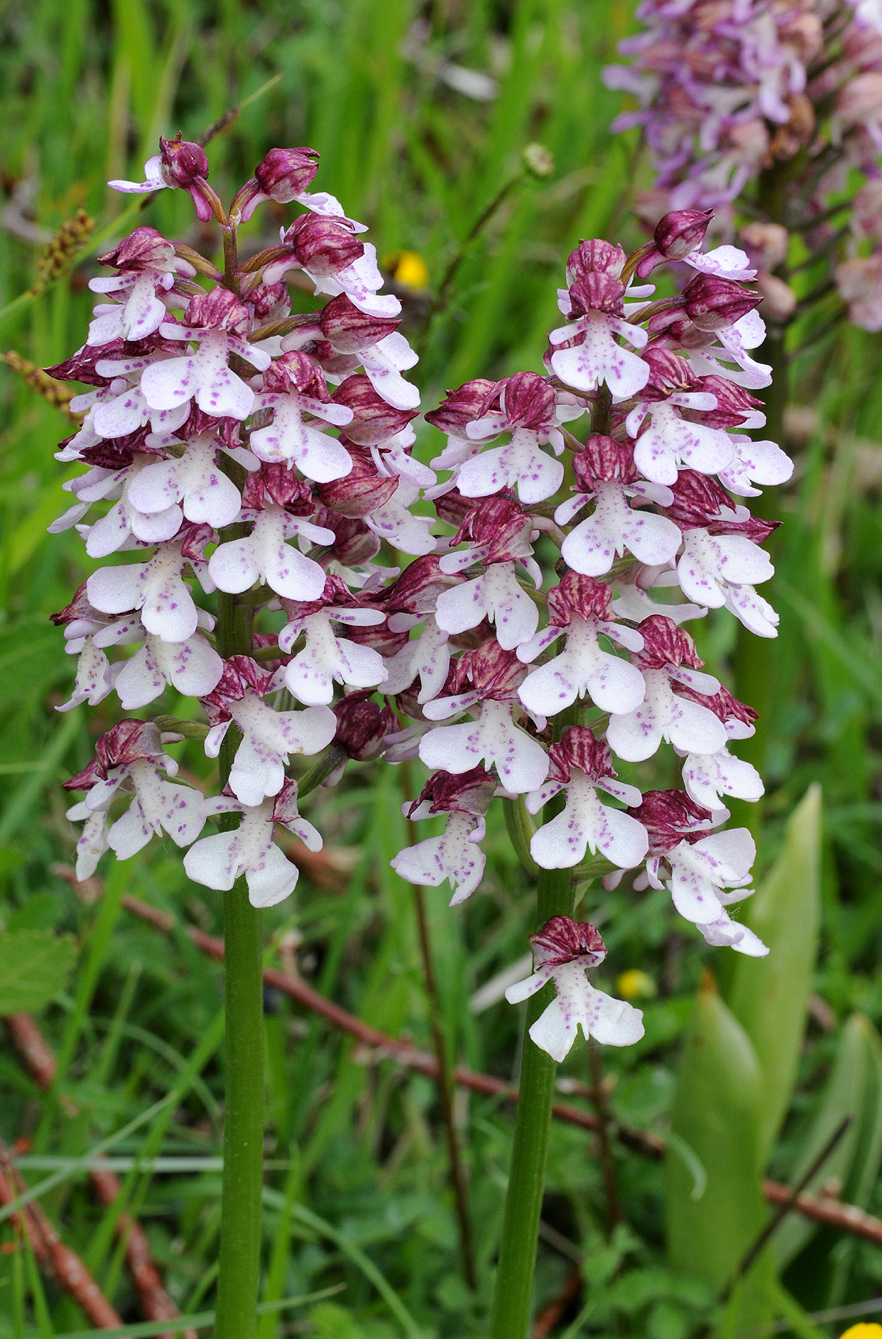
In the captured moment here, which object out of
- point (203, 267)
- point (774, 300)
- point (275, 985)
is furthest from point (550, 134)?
point (203, 267)

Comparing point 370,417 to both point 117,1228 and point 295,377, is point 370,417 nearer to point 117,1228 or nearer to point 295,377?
point 295,377

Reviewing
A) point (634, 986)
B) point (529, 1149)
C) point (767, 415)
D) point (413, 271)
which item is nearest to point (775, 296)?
point (767, 415)

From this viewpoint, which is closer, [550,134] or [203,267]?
[203,267]

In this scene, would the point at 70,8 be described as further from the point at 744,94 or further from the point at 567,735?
the point at 567,735

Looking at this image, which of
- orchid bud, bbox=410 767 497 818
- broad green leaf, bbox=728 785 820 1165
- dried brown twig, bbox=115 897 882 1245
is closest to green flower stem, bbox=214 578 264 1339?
orchid bud, bbox=410 767 497 818

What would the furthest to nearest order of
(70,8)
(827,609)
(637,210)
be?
(70,8), (827,609), (637,210)

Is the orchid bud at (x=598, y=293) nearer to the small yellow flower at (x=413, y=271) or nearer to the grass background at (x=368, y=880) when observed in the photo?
the grass background at (x=368, y=880)

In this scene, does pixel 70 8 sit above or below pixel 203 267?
below
